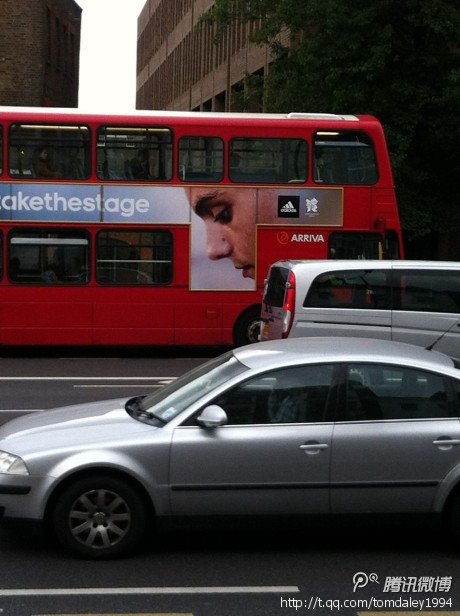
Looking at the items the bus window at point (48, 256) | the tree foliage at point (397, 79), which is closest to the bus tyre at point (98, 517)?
the bus window at point (48, 256)

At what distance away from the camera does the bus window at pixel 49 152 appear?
19.7 meters

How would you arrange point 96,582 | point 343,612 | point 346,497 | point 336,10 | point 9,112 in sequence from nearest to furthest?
point 343,612 → point 96,582 → point 346,497 → point 9,112 → point 336,10

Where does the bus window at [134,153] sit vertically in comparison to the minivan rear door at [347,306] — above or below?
above

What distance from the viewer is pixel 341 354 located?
755cm

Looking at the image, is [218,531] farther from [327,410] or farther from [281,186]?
[281,186]

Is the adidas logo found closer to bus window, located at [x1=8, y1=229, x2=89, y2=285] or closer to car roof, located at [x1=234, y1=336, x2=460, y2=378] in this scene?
bus window, located at [x1=8, y1=229, x2=89, y2=285]

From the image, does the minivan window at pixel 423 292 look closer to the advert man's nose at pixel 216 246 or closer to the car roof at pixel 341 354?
the advert man's nose at pixel 216 246

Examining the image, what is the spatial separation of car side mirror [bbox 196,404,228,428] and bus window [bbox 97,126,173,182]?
43.0ft

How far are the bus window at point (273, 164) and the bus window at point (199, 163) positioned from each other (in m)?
0.22

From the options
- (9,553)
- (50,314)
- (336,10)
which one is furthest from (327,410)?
(336,10)

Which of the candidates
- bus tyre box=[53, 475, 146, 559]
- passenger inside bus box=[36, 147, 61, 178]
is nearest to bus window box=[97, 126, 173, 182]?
passenger inside bus box=[36, 147, 61, 178]

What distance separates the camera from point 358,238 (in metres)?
20.2

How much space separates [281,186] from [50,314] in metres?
4.33

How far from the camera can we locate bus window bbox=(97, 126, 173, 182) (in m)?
19.9
